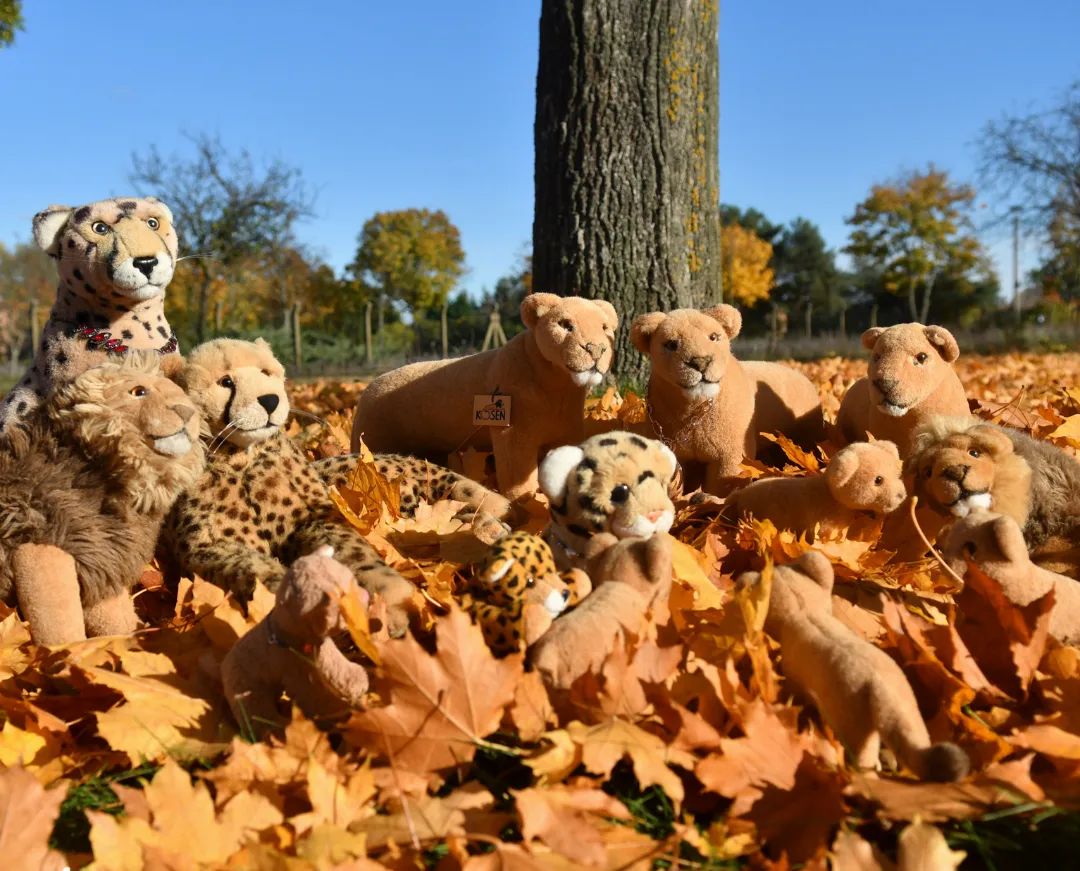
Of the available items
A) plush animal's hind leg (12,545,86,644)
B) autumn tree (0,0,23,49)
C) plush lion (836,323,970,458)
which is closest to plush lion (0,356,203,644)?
plush animal's hind leg (12,545,86,644)

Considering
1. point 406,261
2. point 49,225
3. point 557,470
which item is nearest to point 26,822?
point 557,470

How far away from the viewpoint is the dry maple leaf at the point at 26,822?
130 cm

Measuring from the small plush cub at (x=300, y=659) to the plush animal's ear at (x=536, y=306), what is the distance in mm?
1457

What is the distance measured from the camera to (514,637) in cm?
165

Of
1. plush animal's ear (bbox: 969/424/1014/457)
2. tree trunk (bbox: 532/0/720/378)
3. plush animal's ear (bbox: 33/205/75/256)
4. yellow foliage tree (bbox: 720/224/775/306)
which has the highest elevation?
yellow foliage tree (bbox: 720/224/775/306)

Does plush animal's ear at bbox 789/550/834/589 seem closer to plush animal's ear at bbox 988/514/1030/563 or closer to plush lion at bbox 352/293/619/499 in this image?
plush animal's ear at bbox 988/514/1030/563

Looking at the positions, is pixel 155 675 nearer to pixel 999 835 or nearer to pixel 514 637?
pixel 514 637

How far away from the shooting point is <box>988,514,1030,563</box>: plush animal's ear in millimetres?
1740

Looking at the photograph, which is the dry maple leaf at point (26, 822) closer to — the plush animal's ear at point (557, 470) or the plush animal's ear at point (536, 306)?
the plush animal's ear at point (557, 470)

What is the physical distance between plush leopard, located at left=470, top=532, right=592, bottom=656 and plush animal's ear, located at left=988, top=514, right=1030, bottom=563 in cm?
88

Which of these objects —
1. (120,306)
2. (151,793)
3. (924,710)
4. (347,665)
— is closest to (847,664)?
(924,710)

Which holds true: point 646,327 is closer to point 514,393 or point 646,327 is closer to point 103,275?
point 514,393

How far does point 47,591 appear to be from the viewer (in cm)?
196

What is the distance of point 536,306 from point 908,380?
4.07 feet
